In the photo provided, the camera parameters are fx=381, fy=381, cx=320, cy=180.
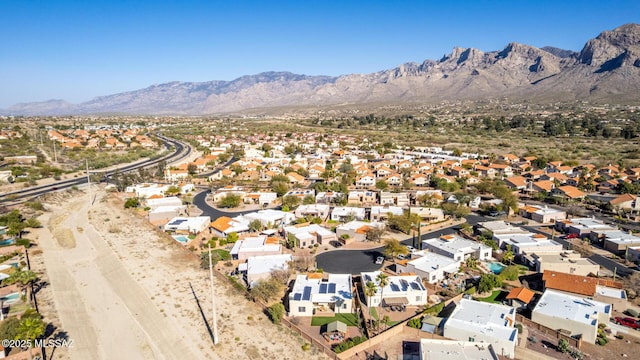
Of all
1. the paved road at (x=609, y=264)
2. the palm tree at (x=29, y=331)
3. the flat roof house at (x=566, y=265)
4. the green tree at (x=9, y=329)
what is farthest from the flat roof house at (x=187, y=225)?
the paved road at (x=609, y=264)

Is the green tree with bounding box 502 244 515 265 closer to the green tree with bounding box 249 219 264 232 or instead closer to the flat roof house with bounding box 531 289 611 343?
the flat roof house with bounding box 531 289 611 343

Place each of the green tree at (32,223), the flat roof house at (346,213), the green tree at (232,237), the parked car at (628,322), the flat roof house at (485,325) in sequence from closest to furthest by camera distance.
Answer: the flat roof house at (485,325)
the parked car at (628,322)
the green tree at (232,237)
the green tree at (32,223)
the flat roof house at (346,213)

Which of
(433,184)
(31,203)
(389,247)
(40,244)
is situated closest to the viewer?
(389,247)

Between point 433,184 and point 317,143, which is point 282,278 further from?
point 317,143

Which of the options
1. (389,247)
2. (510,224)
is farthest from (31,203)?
(510,224)

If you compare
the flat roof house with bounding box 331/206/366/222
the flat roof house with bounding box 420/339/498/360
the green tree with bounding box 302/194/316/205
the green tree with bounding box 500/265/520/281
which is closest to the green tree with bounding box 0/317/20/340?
the flat roof house with bounding box 420/339/498/360

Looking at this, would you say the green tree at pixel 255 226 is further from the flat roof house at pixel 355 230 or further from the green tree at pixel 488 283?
the green tree at pixel 488 283
